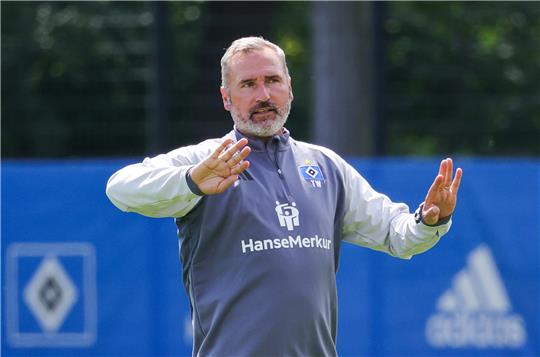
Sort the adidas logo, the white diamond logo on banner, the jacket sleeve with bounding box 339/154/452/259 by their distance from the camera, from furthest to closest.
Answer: the white diamond logo on banner
the adidas logo
the jacket sleeve with bounding box 339/154/452/259

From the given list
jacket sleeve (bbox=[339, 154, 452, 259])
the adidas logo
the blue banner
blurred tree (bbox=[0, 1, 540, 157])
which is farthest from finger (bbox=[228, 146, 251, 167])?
blurred tree (bbox=[0, 1, 540, 157])

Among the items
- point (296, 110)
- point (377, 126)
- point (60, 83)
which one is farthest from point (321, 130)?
point (60, 83)

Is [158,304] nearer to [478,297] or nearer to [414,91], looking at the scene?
[478,297]

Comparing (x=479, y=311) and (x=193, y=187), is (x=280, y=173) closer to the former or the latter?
(x=193, y=187)

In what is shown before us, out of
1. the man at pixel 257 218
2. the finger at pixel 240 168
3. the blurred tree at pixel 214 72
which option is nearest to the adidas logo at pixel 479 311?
the blurred tree at pixel 214 72

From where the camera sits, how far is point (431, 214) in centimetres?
471

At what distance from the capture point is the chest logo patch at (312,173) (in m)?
4.85

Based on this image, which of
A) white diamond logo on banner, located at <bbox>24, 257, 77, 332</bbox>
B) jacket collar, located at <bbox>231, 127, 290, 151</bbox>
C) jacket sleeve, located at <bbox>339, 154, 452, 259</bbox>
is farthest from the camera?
white diamond logo on banner, located at <bbox>24, 257, 77, 332</bbox>

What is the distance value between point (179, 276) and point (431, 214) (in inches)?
167

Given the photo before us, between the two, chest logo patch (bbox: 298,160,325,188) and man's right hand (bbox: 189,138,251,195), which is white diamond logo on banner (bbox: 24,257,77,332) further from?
man's right hand (bbox: 189,138,251,195)

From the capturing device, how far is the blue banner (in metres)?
8.41

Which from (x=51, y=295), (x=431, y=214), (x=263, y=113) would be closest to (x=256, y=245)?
(x=263, y=113)

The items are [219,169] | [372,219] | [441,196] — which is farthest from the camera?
[372,219]

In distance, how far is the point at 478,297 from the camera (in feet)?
27.5
